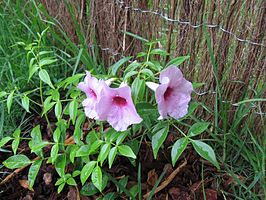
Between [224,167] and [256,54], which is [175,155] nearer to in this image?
[224,167]

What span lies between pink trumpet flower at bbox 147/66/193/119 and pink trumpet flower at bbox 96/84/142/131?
3.2 inches

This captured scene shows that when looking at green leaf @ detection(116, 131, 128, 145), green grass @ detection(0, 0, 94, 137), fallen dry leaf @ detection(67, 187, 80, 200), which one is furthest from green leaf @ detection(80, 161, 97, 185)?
green grass @ detection(0, 0, 94, 137)

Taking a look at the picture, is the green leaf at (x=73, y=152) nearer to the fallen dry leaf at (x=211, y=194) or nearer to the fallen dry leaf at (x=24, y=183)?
the fallen dry leaf at (x=24, y=183)

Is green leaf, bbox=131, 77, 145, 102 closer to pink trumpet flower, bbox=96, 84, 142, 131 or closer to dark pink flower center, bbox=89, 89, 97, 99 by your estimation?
pink trumpet flower, bbox=96, 84, 142, 131

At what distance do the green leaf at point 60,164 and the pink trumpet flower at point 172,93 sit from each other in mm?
435

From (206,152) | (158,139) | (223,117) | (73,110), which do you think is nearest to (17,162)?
(73,110)

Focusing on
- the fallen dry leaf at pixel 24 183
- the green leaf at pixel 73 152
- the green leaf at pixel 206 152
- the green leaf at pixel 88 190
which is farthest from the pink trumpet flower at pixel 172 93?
the fallen dry leaf at pixel 24 183

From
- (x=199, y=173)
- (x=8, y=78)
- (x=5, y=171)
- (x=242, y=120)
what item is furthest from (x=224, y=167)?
(x=8, y=78)

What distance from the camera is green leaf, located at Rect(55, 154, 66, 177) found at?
1470 mm

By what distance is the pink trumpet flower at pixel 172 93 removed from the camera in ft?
3.94

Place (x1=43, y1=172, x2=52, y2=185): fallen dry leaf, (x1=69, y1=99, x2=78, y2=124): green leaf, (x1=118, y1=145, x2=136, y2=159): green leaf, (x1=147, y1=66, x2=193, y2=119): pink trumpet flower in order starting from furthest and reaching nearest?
(x1=43, y1=172, x2=52, y2=185): fallen dry leaf, (x1=69, y1=99, x2=78, y2=124): green leaf, (x1=118, y1=145, x2=136, y2=159): green leaf, (x1=147, y1=66, x2=193, y2=119): pink trumpet flower

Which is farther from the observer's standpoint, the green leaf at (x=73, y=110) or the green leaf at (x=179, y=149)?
the green leaf at (x=73, y=110)

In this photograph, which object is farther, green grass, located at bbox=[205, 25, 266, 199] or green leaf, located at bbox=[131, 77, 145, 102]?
green grass, located at bbox=[205, 25, 266, 199]

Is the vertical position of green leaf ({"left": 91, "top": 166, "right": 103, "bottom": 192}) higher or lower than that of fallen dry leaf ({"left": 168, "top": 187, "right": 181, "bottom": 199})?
higher
